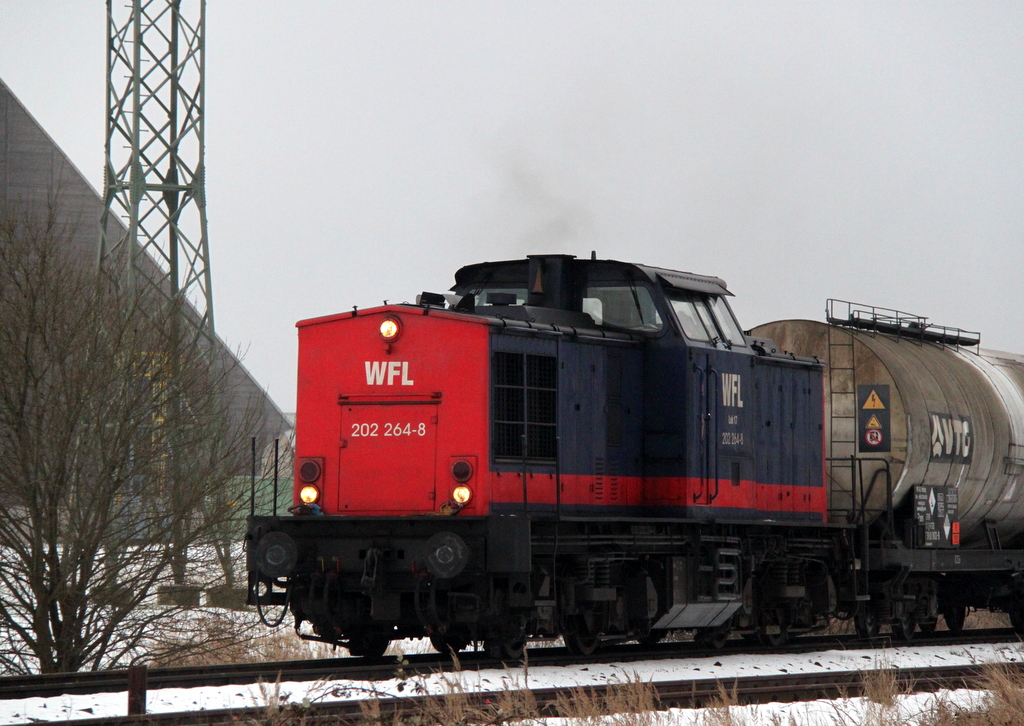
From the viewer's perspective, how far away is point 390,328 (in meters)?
11.8

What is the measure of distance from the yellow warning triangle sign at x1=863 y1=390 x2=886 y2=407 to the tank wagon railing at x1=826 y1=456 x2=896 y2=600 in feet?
2.08

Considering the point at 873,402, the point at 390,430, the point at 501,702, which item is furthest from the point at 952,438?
the point at 501,702

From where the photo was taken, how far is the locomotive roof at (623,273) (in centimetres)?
1284

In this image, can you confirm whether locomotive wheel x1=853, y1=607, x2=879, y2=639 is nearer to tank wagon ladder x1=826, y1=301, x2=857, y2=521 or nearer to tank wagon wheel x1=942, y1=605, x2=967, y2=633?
tank wagon ladder x1=826, y1=301, x2=857, y2=521

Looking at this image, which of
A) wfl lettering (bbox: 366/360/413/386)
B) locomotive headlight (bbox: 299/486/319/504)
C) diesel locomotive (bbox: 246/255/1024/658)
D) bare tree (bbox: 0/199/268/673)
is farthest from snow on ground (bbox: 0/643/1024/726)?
bare tree (bbox: 0/199/268/673)

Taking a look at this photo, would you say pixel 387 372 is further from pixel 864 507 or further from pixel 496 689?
pixel 864 507

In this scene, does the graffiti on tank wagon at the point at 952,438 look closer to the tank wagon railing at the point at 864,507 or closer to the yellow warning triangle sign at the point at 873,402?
the yellow warning triangle sign at the point at 873,402

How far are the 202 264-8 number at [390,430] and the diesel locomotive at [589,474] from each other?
0.9 inches

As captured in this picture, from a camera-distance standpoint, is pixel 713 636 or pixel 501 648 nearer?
pixel 501 648

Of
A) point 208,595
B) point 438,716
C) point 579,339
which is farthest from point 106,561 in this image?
point 438,716

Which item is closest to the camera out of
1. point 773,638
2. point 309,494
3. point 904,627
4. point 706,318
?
point 309,494

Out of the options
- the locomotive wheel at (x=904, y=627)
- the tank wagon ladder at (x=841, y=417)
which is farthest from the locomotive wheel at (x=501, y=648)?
the locomotive wheel at (x=904, y=627)

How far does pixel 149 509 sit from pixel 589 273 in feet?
19.4

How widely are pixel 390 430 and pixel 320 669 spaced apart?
227cm
